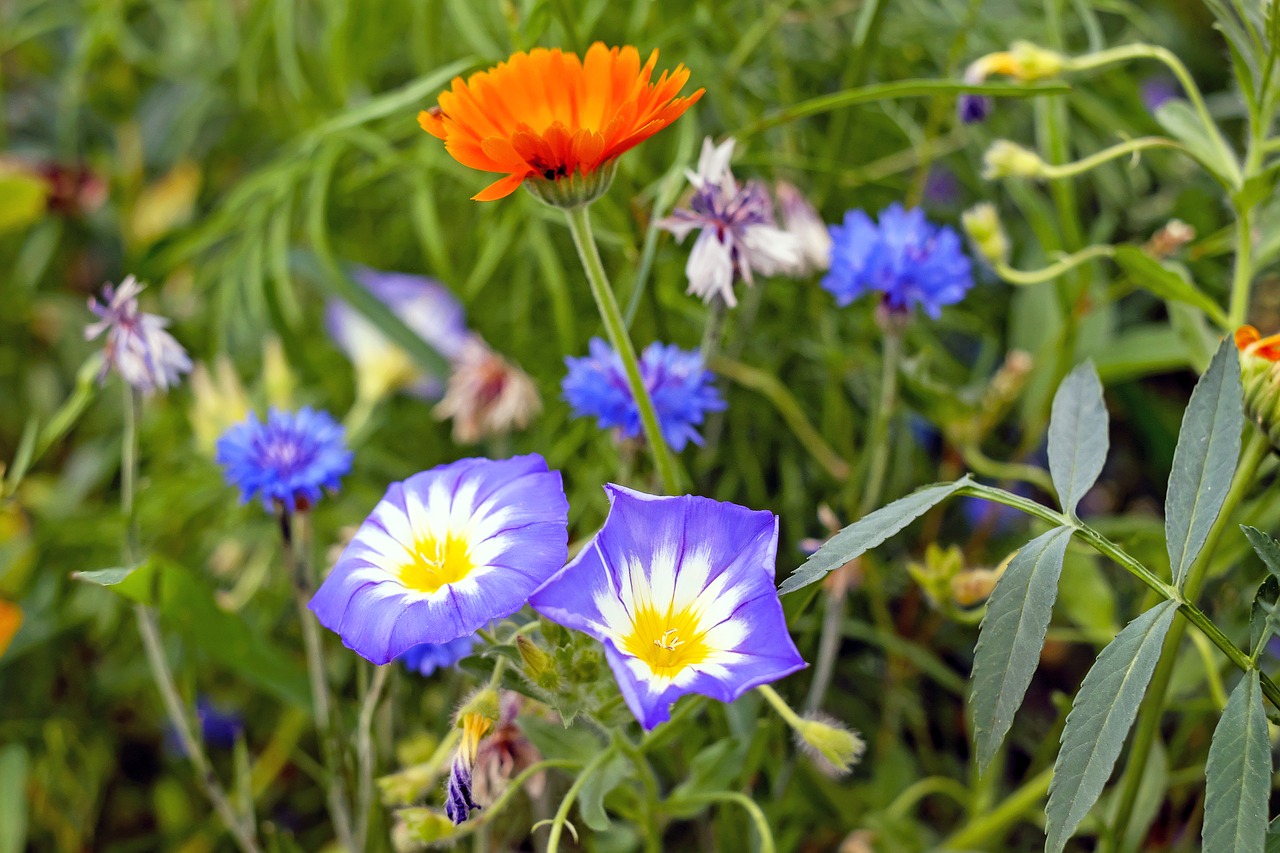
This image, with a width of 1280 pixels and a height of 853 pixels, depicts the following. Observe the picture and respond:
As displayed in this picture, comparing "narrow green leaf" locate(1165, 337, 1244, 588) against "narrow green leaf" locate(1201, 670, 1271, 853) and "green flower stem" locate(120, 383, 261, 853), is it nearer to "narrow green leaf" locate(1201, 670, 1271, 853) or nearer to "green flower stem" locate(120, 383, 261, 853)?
"narrow green leaf" locate(1201, 670, 1271, 853)

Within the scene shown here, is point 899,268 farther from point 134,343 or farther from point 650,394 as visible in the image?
point 134,343

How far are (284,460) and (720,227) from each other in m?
0.21

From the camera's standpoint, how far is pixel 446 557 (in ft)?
1.22

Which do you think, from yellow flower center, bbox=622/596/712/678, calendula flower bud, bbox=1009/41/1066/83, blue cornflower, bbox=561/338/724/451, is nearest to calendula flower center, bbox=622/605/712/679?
yellow flower center, bbox=622/596/712/678

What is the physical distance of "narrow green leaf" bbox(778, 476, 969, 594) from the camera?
12.2 inches

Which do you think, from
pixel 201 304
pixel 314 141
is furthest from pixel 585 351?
pixel 201 304

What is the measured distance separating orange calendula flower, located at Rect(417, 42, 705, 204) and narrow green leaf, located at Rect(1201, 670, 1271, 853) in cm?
24

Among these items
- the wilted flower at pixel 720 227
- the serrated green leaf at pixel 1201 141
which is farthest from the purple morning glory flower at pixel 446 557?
the serrated green leaf at pixel 1201 141

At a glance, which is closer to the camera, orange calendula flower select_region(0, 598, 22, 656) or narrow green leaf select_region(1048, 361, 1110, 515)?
narrow green leaf select_region(1048, 361, 1110, 515)

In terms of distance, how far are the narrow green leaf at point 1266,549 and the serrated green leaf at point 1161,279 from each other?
15 cm

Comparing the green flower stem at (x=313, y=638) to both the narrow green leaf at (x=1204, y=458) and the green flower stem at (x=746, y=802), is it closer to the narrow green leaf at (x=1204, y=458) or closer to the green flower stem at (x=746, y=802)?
the green flower stem at (x=746, y=802)

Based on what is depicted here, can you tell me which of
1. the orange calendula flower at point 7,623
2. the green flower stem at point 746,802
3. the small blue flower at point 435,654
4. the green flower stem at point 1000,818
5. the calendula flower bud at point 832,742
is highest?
the calendula flower bud at point 832,742

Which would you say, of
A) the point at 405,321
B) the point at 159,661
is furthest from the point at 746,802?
the point at 405,321

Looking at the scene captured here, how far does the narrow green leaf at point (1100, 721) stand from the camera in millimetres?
283
